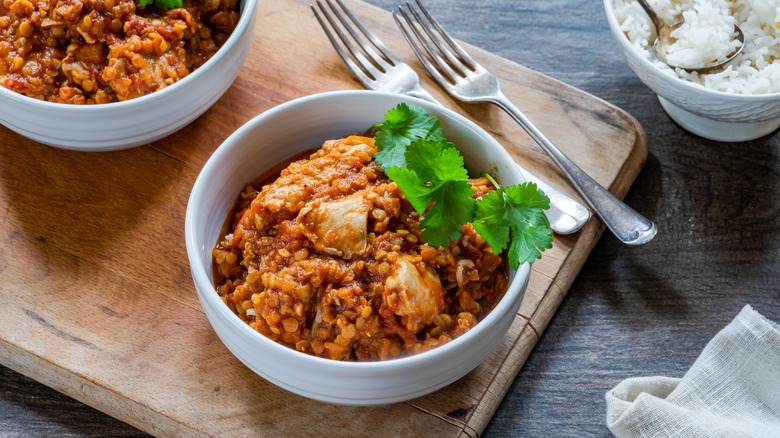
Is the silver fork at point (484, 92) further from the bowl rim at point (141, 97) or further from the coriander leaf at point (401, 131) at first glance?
the bowl rim at point (141, 97)

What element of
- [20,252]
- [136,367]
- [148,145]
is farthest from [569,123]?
[20,252]

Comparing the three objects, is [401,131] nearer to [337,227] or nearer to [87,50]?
[337,227]

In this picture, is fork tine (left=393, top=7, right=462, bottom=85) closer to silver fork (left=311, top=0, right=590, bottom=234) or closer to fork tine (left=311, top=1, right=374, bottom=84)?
silver fork (left=311, top=0, right=590, bottom=234)

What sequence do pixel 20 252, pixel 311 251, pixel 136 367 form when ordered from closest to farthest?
1. pixel 311 251
2. pixel 136 367
3. pixel 20 252

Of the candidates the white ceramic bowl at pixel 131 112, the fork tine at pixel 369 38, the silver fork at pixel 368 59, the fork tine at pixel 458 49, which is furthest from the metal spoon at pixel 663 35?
the white ceramic bowl at pixel 131 112

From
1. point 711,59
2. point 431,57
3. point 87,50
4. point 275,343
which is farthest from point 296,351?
point 711,59

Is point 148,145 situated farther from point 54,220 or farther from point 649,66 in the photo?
point 649,66
